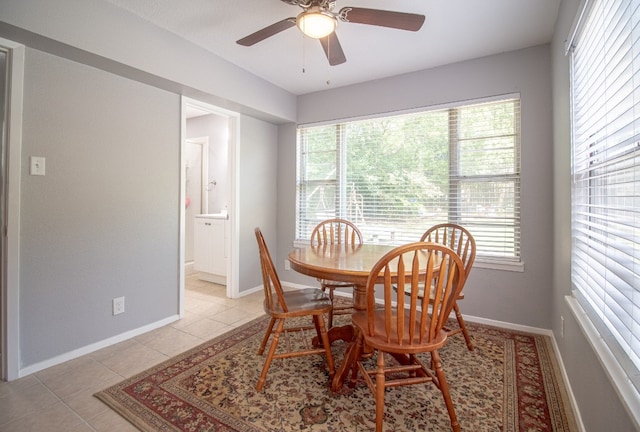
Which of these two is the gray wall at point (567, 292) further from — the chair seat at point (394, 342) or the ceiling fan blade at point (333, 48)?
the ceiling fan blade at point (333, 48)

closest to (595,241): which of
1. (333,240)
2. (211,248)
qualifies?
(333,240)

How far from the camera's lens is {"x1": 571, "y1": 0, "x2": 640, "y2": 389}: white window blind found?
968mm

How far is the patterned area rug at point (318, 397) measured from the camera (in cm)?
148

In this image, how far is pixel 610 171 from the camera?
1.25 m

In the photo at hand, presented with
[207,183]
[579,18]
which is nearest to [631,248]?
[579,18]

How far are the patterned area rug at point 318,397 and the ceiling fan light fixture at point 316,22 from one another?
6.94 feet

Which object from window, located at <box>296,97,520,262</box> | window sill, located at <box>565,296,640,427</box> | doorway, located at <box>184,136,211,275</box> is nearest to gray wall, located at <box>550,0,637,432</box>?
window sill, located at <box>565,296,640,427</box>

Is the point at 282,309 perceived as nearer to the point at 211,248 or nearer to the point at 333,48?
the point at 333,48

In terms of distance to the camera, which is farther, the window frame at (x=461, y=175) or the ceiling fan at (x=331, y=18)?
the window frame at (x=461, y=175)

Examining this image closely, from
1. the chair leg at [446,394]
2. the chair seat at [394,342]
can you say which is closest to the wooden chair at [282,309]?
the chair seat at [394,342]

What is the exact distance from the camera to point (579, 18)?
5.11ft

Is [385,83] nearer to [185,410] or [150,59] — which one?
[150,59]

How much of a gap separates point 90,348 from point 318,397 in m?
1.76

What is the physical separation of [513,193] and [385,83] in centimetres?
170
